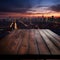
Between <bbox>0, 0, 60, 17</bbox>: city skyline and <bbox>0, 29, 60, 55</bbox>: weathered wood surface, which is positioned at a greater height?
<bbox>0, 0, 60, 17</bbox>: city skyline

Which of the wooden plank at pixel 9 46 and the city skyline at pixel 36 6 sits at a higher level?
the city skyline at pixel 36 6

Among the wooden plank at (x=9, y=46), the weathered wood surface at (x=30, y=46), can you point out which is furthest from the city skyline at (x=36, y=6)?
the wooden plank at (x=9, y=46)

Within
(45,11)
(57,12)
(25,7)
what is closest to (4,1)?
(25,7)

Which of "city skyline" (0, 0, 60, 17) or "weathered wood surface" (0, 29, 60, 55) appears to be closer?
"weathered wood surface" (0, 29, 60, 55)

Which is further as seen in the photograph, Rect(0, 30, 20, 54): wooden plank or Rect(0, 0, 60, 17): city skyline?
Rect(0, 0, 60, 17): city skyline

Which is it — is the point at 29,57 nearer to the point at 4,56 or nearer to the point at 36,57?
the point at 36,57

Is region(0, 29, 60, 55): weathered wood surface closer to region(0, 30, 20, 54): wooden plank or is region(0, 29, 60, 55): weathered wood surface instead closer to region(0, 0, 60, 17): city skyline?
region(0, 30, 20, 54): wooden plank

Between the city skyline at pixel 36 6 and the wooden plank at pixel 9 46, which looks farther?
the city skyline at pixel 36 6

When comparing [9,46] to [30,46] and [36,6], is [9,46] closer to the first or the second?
[30,46]

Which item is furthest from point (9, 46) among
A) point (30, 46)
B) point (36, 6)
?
point (36, 6)

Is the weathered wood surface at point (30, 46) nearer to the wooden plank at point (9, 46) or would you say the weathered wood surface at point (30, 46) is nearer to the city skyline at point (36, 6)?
the wooden plank at point (9, 46)

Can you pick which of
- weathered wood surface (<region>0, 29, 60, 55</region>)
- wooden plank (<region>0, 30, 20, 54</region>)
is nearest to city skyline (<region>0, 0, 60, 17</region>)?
weathered wood surface (<region>0, 29, 60, 55</region>)
